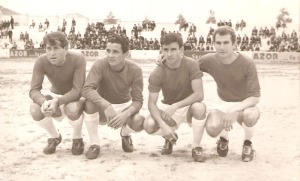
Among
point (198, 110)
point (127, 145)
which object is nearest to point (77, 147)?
point (127, 145)

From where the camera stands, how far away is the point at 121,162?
428cm

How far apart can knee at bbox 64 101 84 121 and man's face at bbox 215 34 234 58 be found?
1.63m

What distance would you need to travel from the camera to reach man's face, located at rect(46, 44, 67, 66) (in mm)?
4438

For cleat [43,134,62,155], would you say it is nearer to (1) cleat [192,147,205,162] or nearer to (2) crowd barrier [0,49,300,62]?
(1) cleat [192,147,205,162]

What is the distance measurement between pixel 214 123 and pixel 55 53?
1.86m

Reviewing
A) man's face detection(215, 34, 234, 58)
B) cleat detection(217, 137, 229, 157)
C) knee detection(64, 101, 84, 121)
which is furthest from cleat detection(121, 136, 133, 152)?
man's face detection(215, 34, 234, 58)

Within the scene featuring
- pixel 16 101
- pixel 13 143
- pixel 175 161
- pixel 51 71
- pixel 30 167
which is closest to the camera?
pixel 30 167

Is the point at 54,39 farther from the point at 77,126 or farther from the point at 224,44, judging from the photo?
the point at 224,44

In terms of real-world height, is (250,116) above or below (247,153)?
above

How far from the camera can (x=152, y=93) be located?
14.5 feet

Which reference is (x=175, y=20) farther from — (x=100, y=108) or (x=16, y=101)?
(x=100, y=108)

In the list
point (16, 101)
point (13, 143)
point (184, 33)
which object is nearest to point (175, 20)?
point (184, 33)

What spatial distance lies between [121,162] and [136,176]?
1.75 ft

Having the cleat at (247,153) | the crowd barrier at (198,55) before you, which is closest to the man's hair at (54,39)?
the cleat at (247,153)
